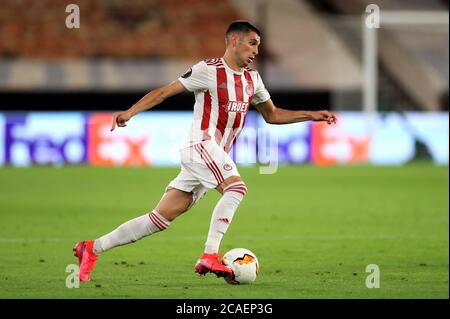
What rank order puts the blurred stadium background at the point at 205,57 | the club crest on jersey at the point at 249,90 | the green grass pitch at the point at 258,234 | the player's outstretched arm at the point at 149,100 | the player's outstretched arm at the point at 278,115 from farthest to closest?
the blurred stadium background at the point at 205,57, the player's outstretched arm at the point at 278,115, the club crest on jersey at the point at 249,90, the green grass pitch at the point at 258,234, the player's outstretched arm at the point at 149,100

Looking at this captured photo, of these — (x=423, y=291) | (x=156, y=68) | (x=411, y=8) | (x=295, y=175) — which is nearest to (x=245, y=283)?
(x=423, y=291)

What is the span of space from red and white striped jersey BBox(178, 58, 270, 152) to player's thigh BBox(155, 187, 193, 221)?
36cm

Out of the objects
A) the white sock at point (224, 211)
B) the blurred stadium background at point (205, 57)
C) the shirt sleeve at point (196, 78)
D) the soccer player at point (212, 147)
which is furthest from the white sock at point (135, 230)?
the blurred stadium background at point (205, 57)

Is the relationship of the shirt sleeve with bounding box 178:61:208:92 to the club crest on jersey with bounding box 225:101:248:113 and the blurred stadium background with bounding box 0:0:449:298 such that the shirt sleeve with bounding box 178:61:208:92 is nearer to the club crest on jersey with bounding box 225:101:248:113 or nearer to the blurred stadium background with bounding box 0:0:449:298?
the club crest on jersey with bounding box 225:101:248:113

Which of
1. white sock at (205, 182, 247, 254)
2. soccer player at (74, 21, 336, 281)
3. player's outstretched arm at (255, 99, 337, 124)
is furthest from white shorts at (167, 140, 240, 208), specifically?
player's outstretched arm at (255, 99, 337, 124)

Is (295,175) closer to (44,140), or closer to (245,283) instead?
(44,140)

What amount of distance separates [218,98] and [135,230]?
3.73 ft

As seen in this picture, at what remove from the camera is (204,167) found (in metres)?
7.88

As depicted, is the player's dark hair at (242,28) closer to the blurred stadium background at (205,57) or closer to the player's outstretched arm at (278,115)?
the player's outstretched arm at (278,115)

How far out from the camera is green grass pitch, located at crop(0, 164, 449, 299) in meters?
7.80

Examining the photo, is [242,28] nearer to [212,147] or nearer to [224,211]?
[212,147]

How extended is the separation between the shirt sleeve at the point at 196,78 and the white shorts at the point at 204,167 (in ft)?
1.35

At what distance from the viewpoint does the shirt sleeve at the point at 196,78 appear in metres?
7.86

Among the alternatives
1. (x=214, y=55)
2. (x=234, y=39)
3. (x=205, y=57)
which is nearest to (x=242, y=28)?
(x=234, y=39)
